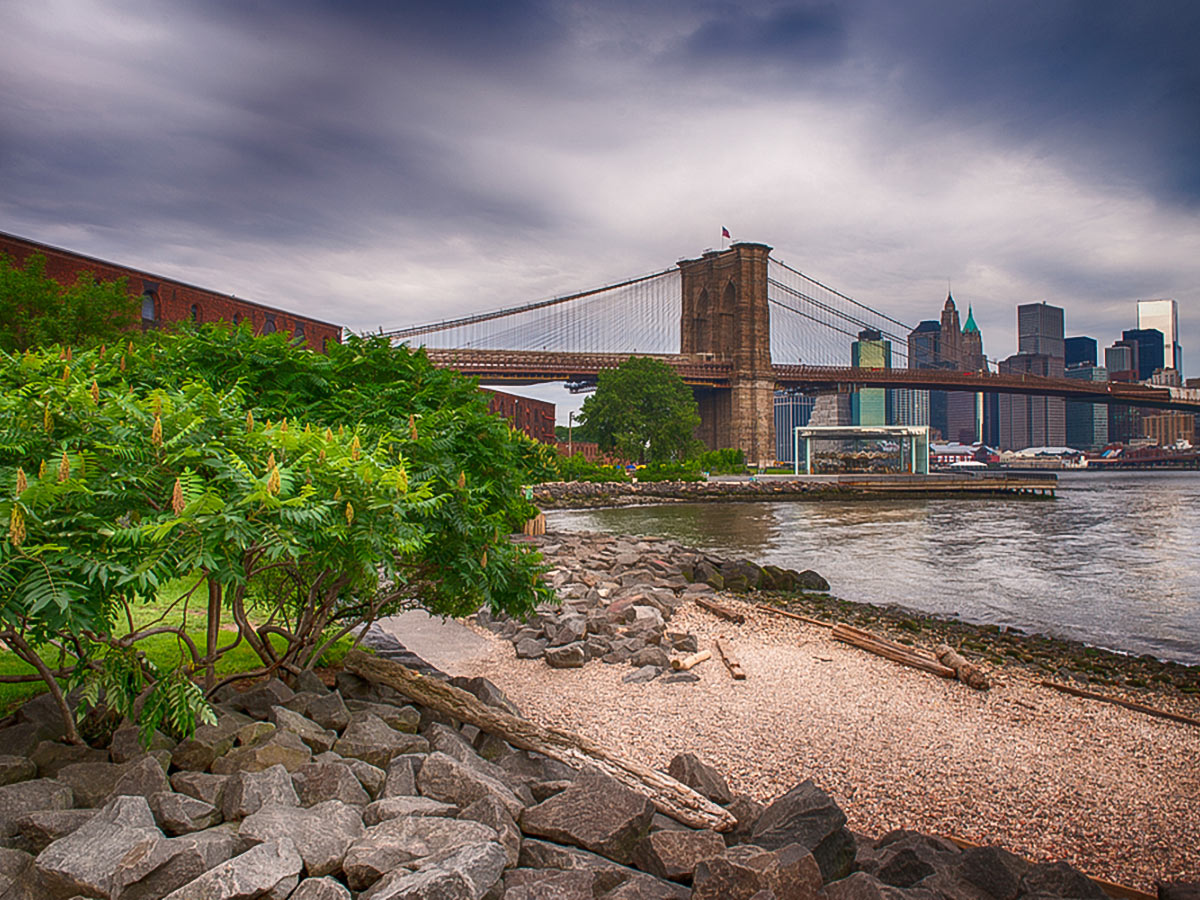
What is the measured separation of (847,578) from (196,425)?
18.8 metres

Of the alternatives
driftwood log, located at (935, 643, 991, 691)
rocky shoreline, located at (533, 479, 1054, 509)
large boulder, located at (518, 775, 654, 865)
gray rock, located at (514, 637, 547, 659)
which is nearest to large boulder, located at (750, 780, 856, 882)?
large boulder, located at (518, 775, 654, 865)

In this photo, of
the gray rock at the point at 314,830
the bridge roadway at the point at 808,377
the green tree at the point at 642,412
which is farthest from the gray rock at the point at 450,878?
the green tree at the point at 642,412

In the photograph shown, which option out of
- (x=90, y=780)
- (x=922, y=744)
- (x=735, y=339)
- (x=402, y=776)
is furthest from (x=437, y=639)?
(x=735, y=339)

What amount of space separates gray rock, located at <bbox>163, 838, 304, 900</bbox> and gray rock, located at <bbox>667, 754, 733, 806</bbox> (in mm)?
2890

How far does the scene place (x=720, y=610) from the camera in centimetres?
1337

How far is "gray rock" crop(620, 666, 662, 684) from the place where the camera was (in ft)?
29.2

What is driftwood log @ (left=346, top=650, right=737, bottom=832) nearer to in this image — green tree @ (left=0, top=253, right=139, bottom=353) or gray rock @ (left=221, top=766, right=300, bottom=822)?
gray rock @ (left=221, top=766, right=300, bottom=822)

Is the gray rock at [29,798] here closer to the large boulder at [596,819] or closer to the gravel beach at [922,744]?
the large boulder at [596,819]

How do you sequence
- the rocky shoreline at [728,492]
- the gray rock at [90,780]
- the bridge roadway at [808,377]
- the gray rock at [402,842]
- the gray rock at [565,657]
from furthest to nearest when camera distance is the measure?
1. the bridge roadway at [808,377]
2. the rocky shoreline at [728,492]
3. the gray rock at [565,657]
4. the gray rock at [90,780]
5. the gray rock at [402,842]

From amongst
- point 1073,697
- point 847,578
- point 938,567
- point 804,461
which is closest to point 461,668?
point 1073,697

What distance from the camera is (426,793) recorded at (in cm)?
446

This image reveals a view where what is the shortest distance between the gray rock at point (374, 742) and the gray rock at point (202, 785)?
35.3 inches

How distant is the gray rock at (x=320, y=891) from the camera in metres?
3.22

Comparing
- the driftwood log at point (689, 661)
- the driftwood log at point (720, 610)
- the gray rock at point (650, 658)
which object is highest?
the gray rock at point (650, 658)
